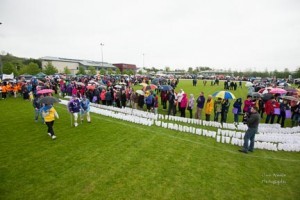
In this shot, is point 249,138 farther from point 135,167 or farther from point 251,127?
point 135,167

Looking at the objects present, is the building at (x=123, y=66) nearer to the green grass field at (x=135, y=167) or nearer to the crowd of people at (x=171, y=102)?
the crowd of people at (x=171, y=102)

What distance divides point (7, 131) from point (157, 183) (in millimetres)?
9495

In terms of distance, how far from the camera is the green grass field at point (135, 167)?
585cm

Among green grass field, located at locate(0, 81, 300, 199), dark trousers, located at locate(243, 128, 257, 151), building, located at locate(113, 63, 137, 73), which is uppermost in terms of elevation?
building, located at locate(113, 63, 137, 73)

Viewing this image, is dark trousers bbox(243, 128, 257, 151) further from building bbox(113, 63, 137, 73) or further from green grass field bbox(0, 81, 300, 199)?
building bbox(113, 63, 137, 73)

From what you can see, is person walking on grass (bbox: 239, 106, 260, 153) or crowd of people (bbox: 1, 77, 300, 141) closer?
person walking on grass (bbox: 239, 106, 260, 153)

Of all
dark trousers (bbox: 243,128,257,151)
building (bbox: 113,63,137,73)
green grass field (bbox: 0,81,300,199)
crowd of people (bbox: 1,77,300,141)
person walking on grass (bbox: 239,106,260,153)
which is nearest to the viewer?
green grass field (bbox: 0,81,300,199)

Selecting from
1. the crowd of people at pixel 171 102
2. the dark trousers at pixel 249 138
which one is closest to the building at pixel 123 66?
the crowd of people at pixel 171 102

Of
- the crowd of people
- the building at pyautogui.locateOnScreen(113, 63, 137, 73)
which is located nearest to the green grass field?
the crowd of people

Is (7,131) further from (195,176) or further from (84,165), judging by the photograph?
(195,176)

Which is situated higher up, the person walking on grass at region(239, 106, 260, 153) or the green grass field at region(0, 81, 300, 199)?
the person walking on grass at region(239, 106, 260, 153)

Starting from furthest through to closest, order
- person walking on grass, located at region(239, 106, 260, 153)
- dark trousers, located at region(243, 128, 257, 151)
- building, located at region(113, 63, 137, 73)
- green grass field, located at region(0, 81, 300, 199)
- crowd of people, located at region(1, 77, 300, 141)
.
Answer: building, located at region(113, 63, 137, 73) < crowd of people, located at region(1, 77, 300, 141) < dark trousers, located at region(243, 128, 257, 151) < person walking on grass, located at region(239, 106, 260, 153) < green grass field, located at region(0, 81, 300, 199)

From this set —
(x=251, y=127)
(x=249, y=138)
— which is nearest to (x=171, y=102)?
Result: (x=249, y=138)

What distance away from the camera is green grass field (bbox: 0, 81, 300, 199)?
5852mm
